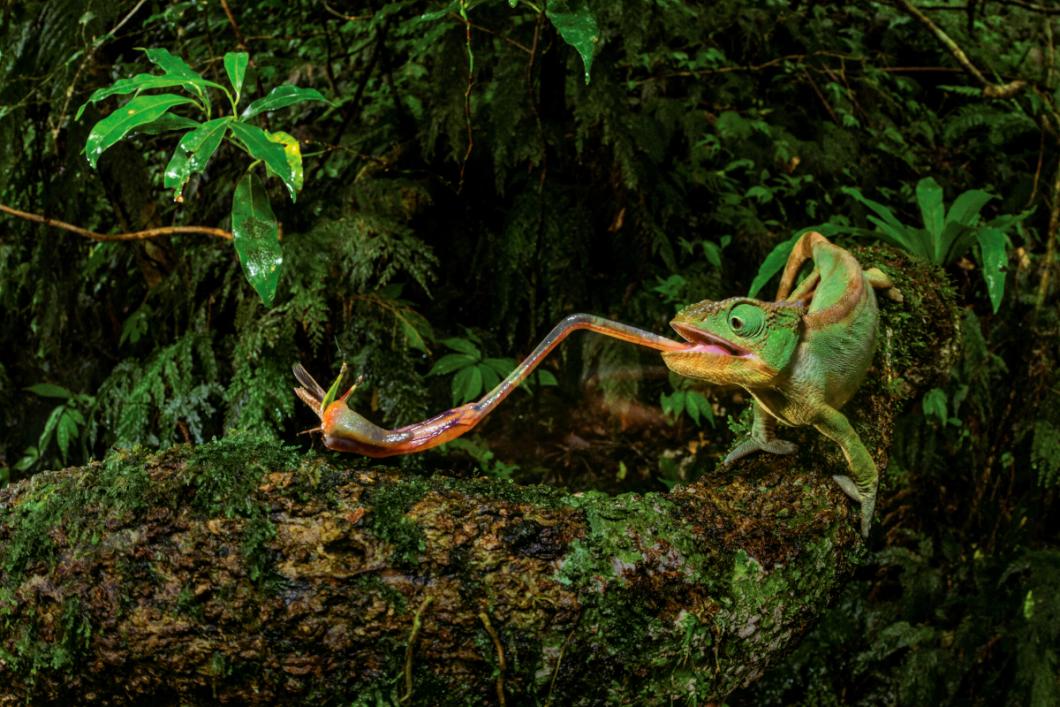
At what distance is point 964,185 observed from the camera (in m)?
4.99

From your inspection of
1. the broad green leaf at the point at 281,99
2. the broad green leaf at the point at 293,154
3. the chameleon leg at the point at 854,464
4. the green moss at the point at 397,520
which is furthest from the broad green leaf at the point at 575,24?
the green moss at the point at 397,520

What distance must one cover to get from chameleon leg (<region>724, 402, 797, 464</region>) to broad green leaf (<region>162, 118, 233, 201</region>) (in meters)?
1.56

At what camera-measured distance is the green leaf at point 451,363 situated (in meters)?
3.23


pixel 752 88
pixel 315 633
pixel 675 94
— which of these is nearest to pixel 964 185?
pixel 752 88

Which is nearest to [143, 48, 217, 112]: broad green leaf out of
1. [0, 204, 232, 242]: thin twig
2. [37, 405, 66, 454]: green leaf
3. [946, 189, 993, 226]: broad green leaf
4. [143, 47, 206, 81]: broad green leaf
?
[143, 47, 206, 81]: broad green leaf

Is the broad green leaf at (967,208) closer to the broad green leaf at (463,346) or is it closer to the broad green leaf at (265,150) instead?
the broad green leaf at (463,346)

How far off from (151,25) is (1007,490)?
4.91 meters

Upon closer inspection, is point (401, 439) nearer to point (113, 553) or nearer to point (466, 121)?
point (113, 553)

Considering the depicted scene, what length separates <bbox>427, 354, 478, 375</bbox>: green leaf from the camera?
3.23 m

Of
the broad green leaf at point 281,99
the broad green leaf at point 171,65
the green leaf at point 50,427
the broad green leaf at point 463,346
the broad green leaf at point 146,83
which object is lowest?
the green leaf at point 50,427

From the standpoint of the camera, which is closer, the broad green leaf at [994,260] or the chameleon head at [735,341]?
the chameleon head at [735,341]

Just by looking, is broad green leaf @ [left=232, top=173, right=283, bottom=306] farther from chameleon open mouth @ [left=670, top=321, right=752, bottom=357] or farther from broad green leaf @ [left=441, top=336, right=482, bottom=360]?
broad green leaf @ [left=441, top=336, right=482, bottom=360]

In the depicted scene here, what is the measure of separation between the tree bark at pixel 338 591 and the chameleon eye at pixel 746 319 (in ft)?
1.59

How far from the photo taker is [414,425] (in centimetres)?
163
